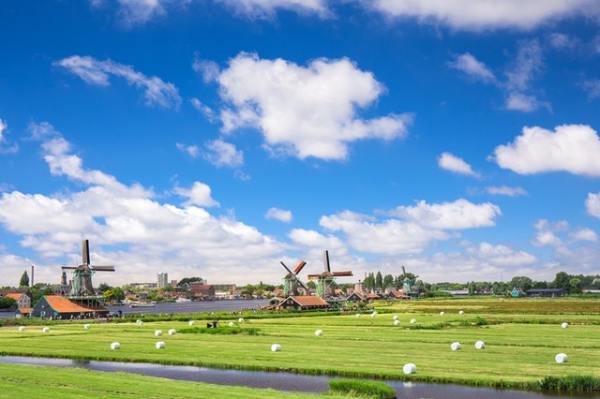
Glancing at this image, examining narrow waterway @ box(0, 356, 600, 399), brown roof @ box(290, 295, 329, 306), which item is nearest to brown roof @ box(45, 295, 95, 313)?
brown roof @ box(290, 295, 329, 306)

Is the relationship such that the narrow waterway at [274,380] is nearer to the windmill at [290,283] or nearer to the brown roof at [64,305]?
the brown roof at [64,305]

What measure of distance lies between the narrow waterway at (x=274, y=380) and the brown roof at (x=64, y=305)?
6373 cm

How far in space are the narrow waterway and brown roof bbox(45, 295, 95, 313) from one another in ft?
209

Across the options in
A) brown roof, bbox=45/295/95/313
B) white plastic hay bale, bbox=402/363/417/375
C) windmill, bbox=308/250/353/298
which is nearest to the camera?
white plastic hay bale, bbox=402/363/417/375

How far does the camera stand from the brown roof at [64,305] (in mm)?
102012

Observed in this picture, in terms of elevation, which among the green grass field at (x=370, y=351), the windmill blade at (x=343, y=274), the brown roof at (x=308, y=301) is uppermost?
the windmill blade at (x=343, y=274)

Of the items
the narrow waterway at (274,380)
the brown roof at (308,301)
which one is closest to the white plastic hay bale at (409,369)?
the narrow waterway at (274,380)

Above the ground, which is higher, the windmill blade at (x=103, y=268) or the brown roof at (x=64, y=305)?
the windmill blade at (x=103, y=268)

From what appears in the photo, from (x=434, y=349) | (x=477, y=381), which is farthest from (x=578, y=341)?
(x=477, y=381)

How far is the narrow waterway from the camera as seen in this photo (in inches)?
1035

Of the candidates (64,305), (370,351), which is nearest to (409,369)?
(370,351)

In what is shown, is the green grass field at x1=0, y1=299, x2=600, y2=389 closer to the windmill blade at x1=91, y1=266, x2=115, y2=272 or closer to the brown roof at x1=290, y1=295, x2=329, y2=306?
the windmill blade at x1=91, y1=266, x2=115, y2=272

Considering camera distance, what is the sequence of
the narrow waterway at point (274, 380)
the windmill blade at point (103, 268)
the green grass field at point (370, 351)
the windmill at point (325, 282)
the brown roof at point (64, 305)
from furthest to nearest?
the windmill at point (325, 282) < the windmill blade at point (103, 268) < the brown roof at point (64, 305) < the green grass field at point (370, 351) < the narrow waterway at point (274, 380)

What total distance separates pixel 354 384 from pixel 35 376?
1564cm
